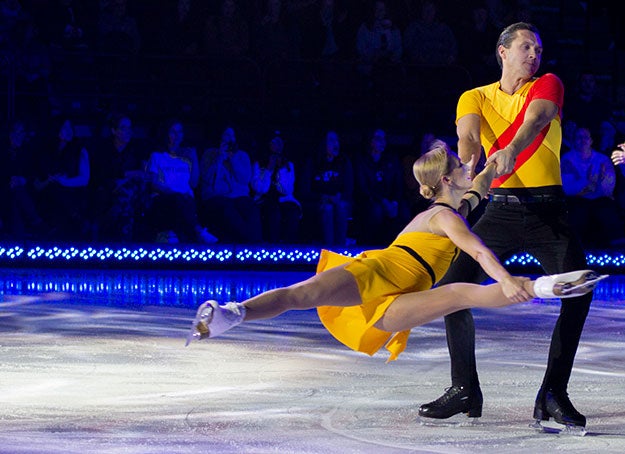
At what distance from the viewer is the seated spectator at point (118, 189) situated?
11.5 meters

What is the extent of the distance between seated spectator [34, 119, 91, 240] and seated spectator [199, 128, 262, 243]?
120cm

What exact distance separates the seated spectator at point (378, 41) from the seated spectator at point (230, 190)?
246 cm

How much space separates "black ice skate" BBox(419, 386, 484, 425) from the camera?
4.44m

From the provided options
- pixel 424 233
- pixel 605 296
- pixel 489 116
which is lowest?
pixel 605 296

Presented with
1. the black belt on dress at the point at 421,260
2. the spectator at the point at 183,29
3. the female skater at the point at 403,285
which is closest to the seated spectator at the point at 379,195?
the spectator at the point at 183,29

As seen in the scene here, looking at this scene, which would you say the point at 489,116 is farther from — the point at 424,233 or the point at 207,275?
the point at 207,275

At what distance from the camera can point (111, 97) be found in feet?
41.8

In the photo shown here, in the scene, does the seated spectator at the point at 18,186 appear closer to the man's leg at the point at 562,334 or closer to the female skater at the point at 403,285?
the female skater at the point at 403,285

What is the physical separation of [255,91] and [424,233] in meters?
8.80

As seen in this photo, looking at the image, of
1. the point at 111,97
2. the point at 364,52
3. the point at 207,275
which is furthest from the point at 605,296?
the point at 111,97

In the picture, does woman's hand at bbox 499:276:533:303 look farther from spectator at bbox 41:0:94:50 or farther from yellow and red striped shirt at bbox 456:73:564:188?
spectator at bbox 41:0:94:50

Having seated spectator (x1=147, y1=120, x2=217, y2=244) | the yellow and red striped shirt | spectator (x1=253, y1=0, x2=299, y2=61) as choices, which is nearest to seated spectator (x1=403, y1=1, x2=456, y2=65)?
spectator (x1=253, y1=0, x2=299, y2=61)

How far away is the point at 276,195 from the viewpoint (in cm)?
1183

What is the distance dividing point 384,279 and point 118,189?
24.2 feet
